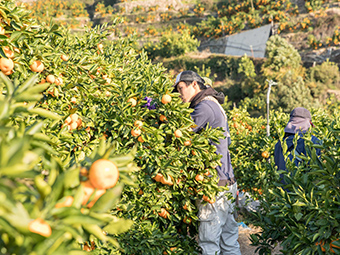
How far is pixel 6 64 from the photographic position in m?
1.25

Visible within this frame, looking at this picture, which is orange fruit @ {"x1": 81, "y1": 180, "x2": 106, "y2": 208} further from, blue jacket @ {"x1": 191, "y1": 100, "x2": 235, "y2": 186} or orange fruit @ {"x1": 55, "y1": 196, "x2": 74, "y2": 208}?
blue jacket @ {"x1": 191, "y1": 100, "x2": 235, "y2": 186}

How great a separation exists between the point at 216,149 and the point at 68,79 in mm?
1051

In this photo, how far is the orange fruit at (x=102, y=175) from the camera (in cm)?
60

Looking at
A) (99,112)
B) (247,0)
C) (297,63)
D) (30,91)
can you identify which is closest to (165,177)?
(99,112)

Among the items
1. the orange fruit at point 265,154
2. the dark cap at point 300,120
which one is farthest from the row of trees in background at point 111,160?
the orange fruit at point 265,154

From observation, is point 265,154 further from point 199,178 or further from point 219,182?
point 199,178

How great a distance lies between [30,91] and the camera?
624 mm

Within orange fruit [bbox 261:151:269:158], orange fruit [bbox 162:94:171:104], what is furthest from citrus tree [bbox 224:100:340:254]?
orange fruit [bbox 261:151:269:158]

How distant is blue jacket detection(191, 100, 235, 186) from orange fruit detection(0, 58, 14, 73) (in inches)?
44.4

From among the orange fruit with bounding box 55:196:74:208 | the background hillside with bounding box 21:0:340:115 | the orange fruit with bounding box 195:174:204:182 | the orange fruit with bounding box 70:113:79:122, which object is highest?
the orange fruit with bounding box 55:196:74:208

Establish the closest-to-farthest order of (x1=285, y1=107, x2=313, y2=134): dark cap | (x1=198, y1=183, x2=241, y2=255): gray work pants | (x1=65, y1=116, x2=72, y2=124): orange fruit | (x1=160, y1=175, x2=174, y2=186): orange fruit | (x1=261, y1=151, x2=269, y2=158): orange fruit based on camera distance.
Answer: (x1=65, y1=116, x2=72, y2=124): orange fruit, (x1=160, y1=175, x2=174, y2=186): orange fruit, (x1=198, y1=183, x2=241, y2=255): gray work pants, (x1=285, y1=107, x2=313, y2=134): dark cap, (x1=261, y1=151, x2=269, y2=158): orange fruit

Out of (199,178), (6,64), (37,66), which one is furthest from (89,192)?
(199,178)

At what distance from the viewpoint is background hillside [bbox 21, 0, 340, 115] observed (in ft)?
41.2

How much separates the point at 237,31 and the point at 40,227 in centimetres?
2058
